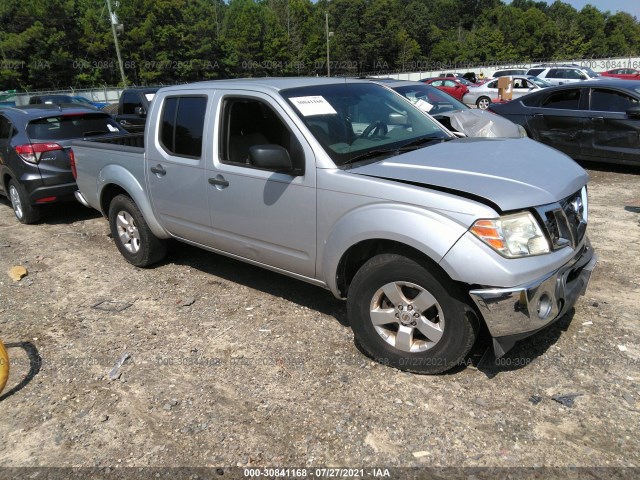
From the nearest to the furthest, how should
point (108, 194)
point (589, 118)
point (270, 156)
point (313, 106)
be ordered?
point (270, 156) → point (313, 106) → point (108, 194) → point (589, 118)

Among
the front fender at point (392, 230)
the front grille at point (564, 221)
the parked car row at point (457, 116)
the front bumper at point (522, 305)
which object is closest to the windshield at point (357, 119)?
the front fender at point (392, 230)

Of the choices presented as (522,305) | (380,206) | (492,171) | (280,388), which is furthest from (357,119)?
(280,388)

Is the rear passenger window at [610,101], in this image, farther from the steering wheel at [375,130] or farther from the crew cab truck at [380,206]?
the steering wheel at [375,130]

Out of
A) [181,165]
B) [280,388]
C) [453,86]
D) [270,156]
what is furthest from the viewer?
[453,86]

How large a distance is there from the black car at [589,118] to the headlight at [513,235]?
643 centimetres

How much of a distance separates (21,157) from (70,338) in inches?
161

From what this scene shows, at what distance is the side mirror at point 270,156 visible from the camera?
3.37 m

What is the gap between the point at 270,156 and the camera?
3.38 meters

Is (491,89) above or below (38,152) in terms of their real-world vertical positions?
above

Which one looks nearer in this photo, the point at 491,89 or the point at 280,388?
the point at 280,388

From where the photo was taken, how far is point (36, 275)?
215 inches

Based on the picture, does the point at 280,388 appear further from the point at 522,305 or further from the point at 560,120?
the point at 560,120

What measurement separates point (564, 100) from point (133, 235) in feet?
25.4

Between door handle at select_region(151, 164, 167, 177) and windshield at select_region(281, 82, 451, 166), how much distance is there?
4.81ft
